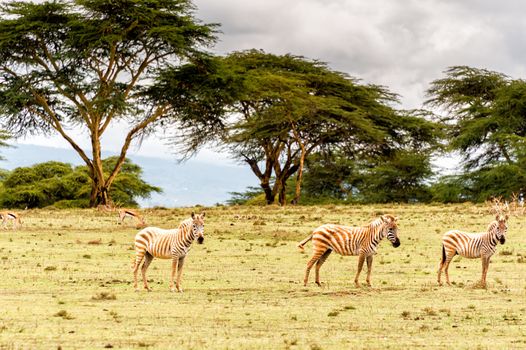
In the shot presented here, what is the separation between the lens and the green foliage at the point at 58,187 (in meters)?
82.6

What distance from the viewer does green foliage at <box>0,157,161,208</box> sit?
82562mm

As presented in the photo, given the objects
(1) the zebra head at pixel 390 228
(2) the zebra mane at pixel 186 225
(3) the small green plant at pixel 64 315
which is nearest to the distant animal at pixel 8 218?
(2) the zebra mane at pixel 186 225

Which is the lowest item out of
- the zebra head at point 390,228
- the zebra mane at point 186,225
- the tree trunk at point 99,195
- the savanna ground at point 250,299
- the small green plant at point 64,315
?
the small green plant at point 64,315

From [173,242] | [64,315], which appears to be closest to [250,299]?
[173,242]

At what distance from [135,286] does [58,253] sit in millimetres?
9910

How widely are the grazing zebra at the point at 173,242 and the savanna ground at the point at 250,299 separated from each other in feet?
2.47

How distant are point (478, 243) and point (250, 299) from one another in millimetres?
6048

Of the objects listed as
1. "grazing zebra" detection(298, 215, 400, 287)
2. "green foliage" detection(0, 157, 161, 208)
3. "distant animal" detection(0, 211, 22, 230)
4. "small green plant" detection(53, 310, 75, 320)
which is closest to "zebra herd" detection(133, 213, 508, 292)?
"grazing zebra" detection(298, 215, 400, 287)

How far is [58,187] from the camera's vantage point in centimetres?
8519

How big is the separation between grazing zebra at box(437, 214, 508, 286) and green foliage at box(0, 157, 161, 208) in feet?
203

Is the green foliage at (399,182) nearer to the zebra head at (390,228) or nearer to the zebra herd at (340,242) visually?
the zebra herd at (340,242)

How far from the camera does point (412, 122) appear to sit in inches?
2591

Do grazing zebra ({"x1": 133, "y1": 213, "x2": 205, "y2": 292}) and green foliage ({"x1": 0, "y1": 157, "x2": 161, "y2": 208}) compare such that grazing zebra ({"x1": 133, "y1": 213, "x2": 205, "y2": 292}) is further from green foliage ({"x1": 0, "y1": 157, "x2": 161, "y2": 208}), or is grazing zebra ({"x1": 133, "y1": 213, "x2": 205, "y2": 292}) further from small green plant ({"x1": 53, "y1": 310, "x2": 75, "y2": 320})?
green foliage ({"x1": 0, "y1": 157, "x2": 161, "y2": 208})

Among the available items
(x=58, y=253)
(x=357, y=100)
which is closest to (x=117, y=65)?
(x=357, y=100)
